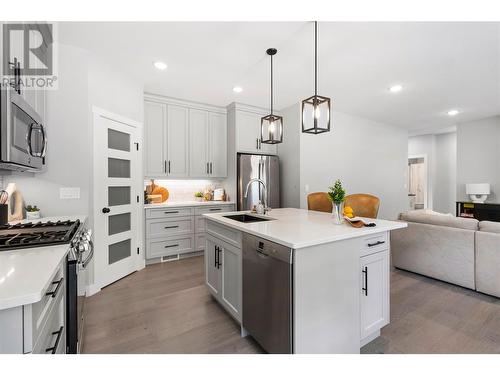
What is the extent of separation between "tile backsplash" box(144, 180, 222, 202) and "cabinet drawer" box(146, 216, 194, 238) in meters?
0.65

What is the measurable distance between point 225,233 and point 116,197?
1.77m

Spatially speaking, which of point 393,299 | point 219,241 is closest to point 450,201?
point 393,299

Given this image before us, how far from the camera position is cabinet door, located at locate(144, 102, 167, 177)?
3711mm

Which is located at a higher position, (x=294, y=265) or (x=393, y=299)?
(x=294, y=265)

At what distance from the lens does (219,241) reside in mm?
2172

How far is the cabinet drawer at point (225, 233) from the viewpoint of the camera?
1892 millimetres

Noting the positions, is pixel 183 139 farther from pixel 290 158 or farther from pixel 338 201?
pixel 338 201

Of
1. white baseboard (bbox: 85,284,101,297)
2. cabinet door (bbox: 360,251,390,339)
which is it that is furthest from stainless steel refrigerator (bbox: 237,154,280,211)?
cabinet door (bbox: 360,251,390,339)

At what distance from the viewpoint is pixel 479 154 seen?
5219 millimetres

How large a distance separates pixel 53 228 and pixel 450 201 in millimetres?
8857

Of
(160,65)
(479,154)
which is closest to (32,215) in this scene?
(160,65)
